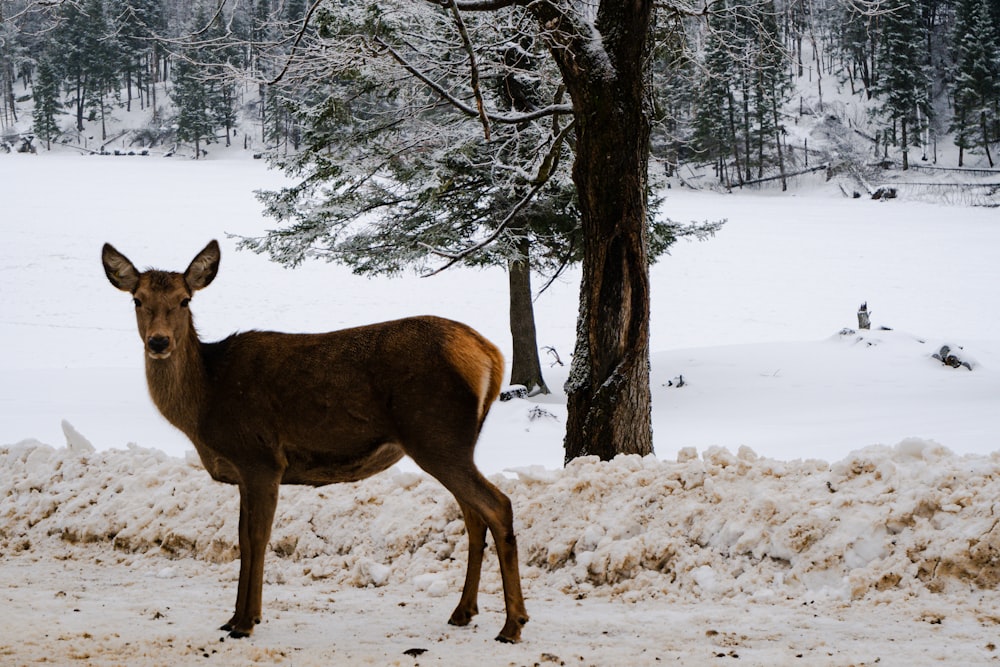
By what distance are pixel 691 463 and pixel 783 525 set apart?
37.5 inches

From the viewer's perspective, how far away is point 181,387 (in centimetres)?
505

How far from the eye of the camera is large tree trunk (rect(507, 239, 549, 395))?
59.4 feet

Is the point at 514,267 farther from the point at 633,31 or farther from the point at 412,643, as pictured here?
the point at 412,643

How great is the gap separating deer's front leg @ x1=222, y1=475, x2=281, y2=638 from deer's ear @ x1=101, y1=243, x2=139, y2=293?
4.13 ft

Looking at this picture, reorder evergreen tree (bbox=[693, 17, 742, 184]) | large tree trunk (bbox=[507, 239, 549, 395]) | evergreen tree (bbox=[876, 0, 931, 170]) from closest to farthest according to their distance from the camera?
large tree trunk (bbox=[507, 239, 549, 395]) < evergreen tree (bbox=[876, 0, 931, 170]) < evergreen tree (bbox=[693, 17, 742, 184])

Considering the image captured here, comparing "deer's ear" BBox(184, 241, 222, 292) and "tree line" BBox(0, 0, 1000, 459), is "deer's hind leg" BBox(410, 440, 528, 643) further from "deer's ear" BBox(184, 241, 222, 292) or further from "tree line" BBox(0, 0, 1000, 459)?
"tree line" BBox(0, 0, 1000, 459)

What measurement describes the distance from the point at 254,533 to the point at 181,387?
2.88ft

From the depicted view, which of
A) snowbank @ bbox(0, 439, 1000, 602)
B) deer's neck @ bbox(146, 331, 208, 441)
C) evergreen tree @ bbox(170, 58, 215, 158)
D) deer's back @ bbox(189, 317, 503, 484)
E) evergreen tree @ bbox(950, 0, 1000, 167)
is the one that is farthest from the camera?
evergreen tree @ bbox(170, 58, 215, 158)

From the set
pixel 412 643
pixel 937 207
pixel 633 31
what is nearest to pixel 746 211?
pixel 937 207

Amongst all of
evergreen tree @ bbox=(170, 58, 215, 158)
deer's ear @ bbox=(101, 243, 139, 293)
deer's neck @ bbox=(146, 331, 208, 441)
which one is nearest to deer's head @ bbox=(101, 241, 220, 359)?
deer's ear @ bbox=(101, 243, 139, 293)

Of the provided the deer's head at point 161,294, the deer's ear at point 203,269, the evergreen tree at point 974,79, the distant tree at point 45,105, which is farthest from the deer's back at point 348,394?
the distant tree at point 45,105

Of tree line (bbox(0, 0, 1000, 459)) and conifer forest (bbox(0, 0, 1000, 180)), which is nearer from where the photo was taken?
tree line (bbox(0, 0, 1000, 459))

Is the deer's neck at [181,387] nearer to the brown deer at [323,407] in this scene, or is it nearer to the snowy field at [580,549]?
the brown deer at [323,407]

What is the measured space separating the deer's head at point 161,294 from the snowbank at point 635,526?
208 cm
